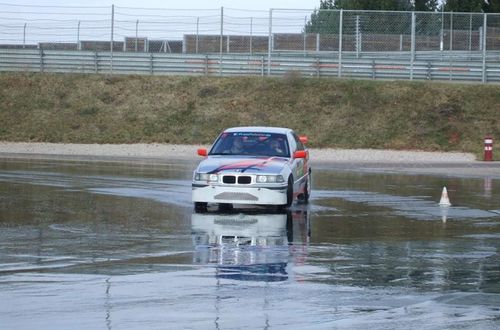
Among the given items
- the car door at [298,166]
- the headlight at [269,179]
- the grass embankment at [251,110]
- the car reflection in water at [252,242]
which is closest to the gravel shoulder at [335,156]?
the grass embankment at [251,110]

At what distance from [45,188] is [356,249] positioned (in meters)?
11.0

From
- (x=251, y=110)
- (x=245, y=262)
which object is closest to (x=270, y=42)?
(x=251, y=110)

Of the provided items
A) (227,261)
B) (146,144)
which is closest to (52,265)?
(227,261)

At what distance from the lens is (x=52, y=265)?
12.7 meters

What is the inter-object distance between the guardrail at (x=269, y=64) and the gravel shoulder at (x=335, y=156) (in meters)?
7.87

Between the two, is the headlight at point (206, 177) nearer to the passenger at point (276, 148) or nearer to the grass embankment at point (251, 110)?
the passenger at point (276, 148)

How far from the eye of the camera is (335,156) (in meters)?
37.7

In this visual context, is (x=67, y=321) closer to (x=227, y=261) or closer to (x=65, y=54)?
(x=227, y=261)

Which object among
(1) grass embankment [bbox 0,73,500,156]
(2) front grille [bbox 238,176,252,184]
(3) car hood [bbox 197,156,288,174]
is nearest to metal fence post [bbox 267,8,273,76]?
(1) grass embankment [bbox 0,73,500,156]

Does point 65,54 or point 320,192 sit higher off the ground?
point 65,54

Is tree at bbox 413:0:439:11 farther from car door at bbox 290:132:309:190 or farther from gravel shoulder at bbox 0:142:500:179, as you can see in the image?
car door at bbox 290:132:309:190

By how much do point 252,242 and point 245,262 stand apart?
6.42 ft

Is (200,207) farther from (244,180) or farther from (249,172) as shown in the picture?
(249,172)

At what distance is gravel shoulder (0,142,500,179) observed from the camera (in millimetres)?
32500
